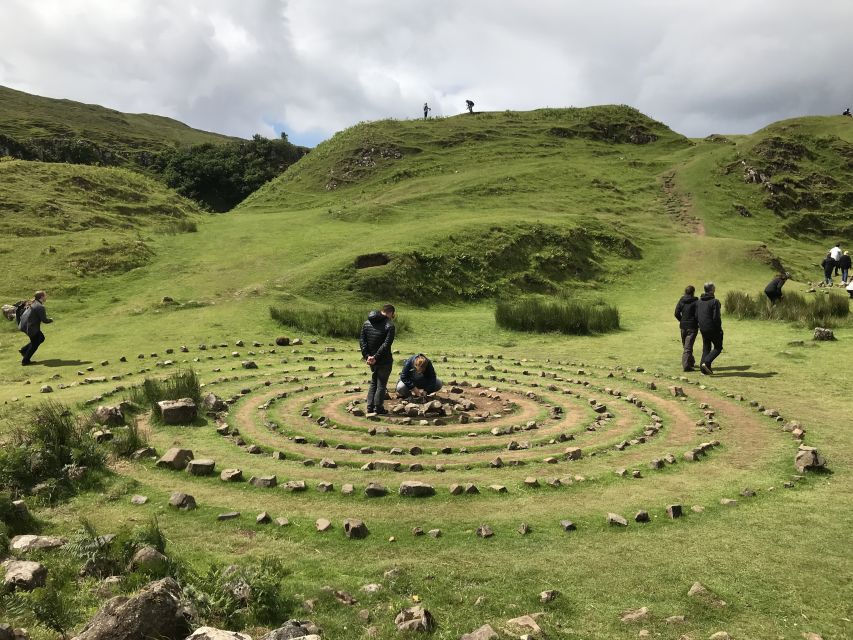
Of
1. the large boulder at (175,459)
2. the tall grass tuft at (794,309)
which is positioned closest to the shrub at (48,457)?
the large boulder at (175,459)

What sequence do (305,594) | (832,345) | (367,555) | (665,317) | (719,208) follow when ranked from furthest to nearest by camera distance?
(719,208), (665,317), (832,345), (367,555), (305,594)

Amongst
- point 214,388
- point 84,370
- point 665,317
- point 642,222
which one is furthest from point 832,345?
point 642,222

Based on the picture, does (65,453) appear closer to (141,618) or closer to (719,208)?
(141,618)

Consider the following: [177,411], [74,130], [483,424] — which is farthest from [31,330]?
[74,130]

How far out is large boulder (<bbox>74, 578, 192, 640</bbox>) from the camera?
4.11 metres

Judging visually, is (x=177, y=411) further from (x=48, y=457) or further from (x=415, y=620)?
(x=415, y=620)

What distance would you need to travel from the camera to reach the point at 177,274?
2819cm

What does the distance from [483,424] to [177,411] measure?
5.93 meters

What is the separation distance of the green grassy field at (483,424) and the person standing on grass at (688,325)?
0.88m

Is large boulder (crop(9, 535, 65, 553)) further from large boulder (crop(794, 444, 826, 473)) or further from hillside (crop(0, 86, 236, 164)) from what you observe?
hillside (crop(0, 86, 236, 164))

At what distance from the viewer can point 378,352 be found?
12367 millimetres

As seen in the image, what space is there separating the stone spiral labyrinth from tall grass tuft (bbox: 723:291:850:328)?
1018 centimetres

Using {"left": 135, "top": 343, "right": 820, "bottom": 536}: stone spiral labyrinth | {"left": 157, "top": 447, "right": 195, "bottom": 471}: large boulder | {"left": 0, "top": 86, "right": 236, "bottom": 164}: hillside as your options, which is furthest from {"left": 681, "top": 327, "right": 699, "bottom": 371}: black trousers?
{"left": 0, "top": 86, "right": 236, "bottom": 164}: hillside

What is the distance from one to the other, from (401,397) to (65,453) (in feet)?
23.0
